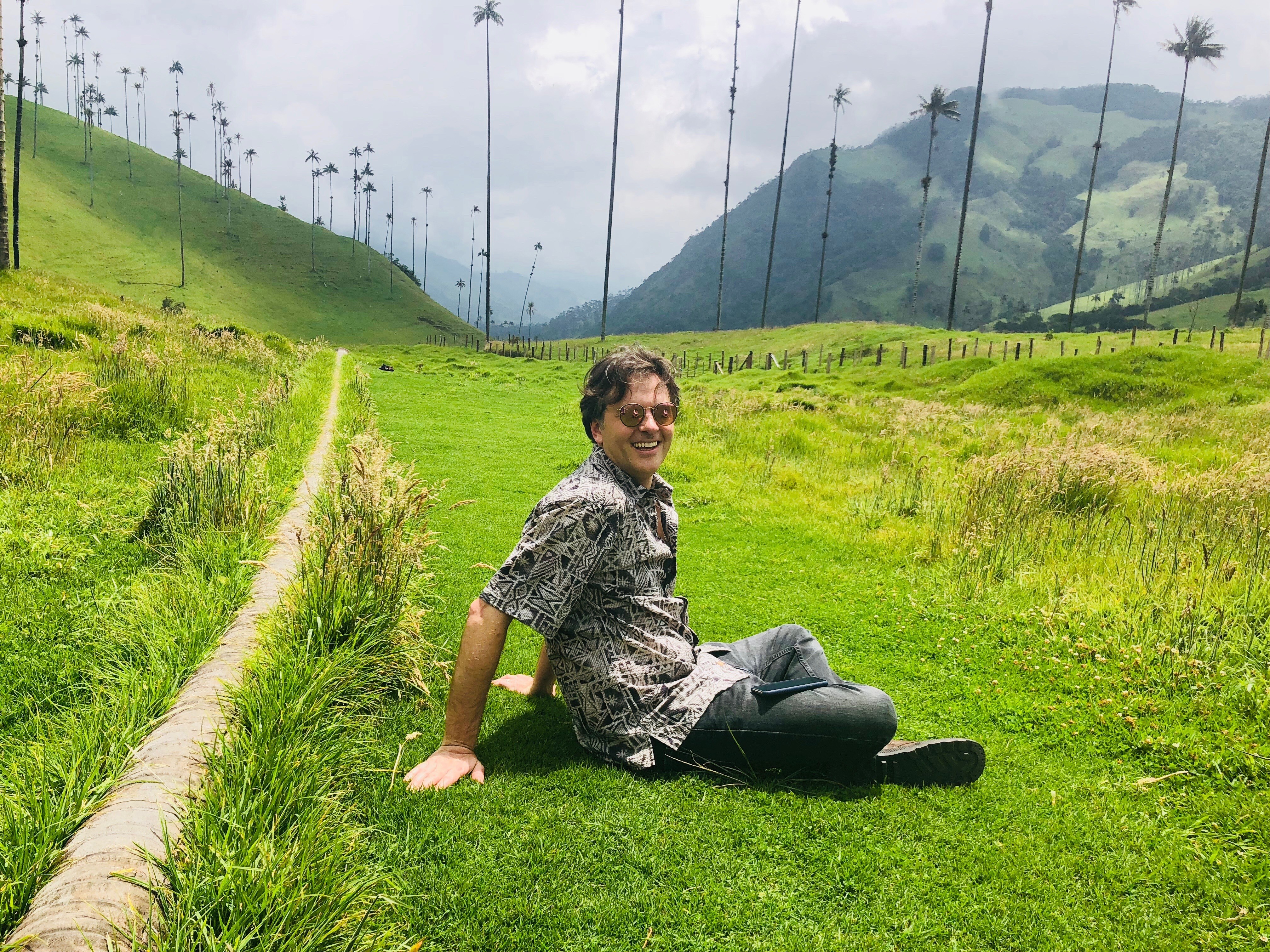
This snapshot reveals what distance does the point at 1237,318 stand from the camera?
6512cm

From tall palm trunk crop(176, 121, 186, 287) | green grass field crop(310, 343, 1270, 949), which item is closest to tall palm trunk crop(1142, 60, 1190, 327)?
green grass field crop(310, 343, 1270, 949)

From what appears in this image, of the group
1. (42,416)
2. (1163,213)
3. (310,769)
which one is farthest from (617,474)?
(1163,213)

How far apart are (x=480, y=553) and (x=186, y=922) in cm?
527

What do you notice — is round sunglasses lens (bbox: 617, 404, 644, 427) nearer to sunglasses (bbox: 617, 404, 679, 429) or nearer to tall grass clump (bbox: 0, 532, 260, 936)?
sunglasses (bbox: 617, 404, 679, 429)

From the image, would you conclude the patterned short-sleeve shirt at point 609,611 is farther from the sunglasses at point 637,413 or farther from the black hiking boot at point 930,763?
the black hiking boot at point 930,763

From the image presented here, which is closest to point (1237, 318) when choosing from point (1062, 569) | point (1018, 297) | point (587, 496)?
point (1062, 569)

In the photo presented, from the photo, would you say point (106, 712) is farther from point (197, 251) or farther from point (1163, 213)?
point (197, 251)

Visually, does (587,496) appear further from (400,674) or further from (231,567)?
(231,567)

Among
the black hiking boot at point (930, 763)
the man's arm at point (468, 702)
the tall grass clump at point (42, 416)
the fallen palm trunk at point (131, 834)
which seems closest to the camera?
the fallen palm trunk at point (131, 834)

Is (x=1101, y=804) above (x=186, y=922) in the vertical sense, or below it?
below

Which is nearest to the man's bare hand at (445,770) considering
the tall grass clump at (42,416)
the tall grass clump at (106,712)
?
the tall grass clump at (106,712)

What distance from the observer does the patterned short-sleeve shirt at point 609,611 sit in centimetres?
301

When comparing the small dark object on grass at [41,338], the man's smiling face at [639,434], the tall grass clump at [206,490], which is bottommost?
the tall grass clump at [206,490]

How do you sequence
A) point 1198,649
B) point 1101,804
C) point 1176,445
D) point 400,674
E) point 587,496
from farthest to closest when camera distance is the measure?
point 1176,445
point 1198,649
point 400,674
point 1101,804
point 587,496
